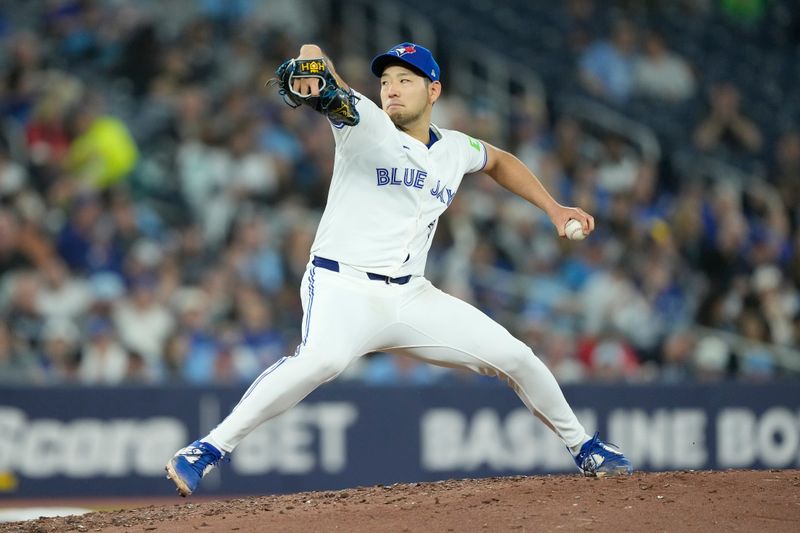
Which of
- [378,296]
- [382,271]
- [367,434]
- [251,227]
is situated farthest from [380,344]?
[251,227]

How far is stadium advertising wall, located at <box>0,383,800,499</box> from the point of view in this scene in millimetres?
10266

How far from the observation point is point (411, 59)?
19.1 feet

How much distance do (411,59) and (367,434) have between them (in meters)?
5.44

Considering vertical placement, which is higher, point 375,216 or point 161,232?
point 161,232

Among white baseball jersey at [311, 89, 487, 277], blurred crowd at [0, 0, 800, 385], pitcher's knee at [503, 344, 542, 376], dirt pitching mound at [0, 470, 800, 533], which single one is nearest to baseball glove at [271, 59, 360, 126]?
white baseball jersey at [311, 89, 487, 277]

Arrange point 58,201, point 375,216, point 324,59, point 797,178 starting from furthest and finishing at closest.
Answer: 1. point 797,178
2. point 58,201
3. point 375,216
4. point 324,59

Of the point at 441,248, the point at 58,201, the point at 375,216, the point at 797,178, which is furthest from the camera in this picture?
the point at 797,178

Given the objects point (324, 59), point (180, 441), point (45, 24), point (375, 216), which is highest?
point (45, 24)

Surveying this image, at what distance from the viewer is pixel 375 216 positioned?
570 centimetres

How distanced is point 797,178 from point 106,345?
25.9 feet

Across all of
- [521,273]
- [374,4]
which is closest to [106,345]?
[521,273]

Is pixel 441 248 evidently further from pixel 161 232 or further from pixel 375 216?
pixel 375 216

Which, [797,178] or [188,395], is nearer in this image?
[188,395]

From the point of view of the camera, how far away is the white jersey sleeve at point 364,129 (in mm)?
5457
